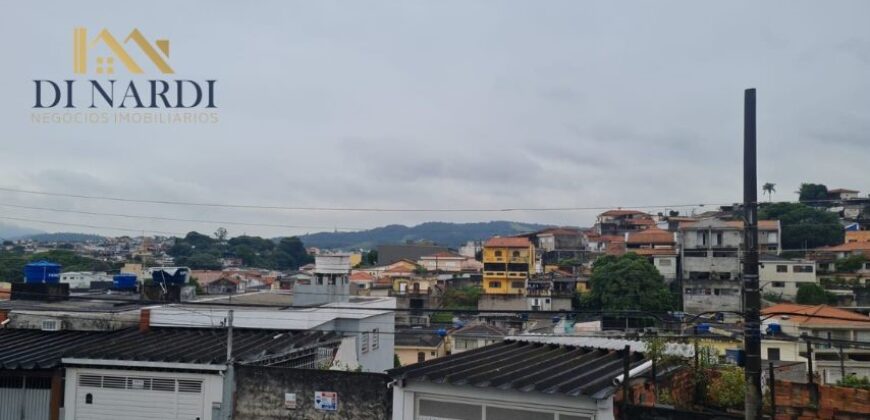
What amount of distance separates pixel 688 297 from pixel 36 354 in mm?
47897

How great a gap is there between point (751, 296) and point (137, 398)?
12.1 m

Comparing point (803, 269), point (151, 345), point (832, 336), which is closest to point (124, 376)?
point (151, 345)

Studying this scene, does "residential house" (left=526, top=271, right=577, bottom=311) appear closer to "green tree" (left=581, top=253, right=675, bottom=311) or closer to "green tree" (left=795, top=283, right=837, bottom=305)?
"green tree" (left=581, top=253, right=675, bottom=311)

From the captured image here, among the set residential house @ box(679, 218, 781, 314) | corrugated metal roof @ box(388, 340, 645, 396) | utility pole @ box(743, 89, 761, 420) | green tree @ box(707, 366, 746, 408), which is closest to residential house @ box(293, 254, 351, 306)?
corrugated metal roof @ box(388, 340, 645, 396)

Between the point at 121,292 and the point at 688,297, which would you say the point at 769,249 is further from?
the point at 121,292

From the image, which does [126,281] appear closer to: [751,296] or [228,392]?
[228,392]

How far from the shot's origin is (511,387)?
9.84m

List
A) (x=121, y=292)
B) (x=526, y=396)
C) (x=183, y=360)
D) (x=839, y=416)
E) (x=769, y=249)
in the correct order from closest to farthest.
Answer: (x=839, y=416) → (x=526, y=396) → (x=183, y=360) → (x=121, y=292) → (x=769, y=249)

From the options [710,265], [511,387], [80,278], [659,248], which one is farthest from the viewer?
[659,248]

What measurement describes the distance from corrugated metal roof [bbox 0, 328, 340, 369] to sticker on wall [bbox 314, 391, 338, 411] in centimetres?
217

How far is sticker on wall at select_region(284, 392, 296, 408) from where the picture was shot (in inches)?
491

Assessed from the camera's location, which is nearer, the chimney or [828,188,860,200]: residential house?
the chimney

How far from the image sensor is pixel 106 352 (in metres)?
14.0

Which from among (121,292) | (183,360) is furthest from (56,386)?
(121,292)
